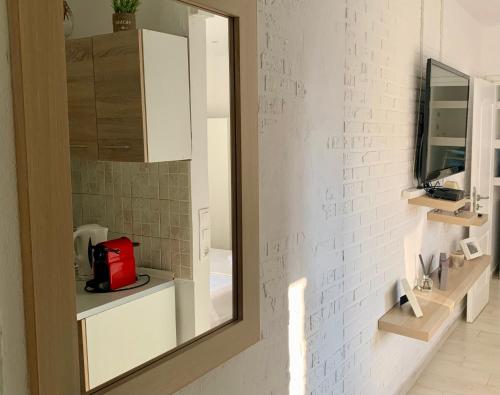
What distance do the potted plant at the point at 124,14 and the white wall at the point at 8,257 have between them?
292 millimetres

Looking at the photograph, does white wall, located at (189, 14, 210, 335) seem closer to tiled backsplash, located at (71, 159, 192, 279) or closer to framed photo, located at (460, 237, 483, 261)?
tiled backsplash, located at (71, 159, 192, 279)

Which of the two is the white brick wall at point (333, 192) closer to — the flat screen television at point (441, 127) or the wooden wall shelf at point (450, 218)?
the flat screen television at point (441, 127)

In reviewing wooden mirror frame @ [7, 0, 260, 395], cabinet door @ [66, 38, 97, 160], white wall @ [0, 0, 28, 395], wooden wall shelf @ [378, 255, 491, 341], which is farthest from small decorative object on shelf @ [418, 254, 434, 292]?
white wall @ [0, 0, 28, 395]

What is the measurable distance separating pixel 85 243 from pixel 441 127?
8.53ft

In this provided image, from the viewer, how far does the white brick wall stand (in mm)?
1744

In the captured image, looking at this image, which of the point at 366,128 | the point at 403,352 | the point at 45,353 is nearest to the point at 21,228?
the point at 45,353

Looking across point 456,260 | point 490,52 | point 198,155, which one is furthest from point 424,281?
point 490,52

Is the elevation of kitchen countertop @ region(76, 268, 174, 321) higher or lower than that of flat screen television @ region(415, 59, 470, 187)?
lower

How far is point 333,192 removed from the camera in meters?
2.16

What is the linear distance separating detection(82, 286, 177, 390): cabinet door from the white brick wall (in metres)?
0.22

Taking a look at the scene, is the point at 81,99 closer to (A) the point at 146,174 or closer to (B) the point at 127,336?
(A) the point at 146,174

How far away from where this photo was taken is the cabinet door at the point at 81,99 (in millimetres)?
1072

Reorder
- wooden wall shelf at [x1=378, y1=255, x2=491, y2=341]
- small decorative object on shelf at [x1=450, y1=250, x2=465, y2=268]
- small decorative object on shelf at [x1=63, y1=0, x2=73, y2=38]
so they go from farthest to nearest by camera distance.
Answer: small decorative object on shelf at [x1=450, y1=250, x2=465, y2=268]
wooden wall shelf at [x1=378, y1=255, x2=491, y2=341]
small decorative object on shelf at [x1=63, y1=0, x2=73, y2=38]

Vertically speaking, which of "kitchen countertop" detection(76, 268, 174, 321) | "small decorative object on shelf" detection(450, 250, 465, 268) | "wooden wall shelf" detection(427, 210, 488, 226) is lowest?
"small decorative object on shelf" detection(450, 250, 465, 268)
